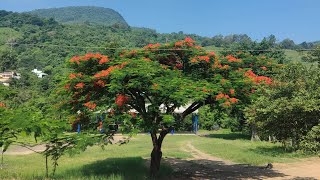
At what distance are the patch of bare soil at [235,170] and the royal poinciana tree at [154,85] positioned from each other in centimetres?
310

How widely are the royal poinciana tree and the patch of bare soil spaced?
3.10m

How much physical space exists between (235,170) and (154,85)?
8.77 metres

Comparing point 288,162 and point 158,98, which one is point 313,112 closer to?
point 158,98

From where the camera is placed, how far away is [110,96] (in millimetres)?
16281

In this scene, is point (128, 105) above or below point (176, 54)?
below

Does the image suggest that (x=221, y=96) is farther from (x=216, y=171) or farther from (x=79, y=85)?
(x=216, y=171)

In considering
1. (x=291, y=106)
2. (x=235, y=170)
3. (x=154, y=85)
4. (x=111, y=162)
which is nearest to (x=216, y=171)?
(x=235, y=170)

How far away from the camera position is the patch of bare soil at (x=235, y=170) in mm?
19047

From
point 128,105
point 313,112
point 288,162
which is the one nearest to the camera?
point 313,112

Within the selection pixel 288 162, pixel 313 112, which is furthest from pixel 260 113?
pixel 288 162

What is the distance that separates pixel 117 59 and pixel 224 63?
16.2 feet

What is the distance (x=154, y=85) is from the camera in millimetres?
14656

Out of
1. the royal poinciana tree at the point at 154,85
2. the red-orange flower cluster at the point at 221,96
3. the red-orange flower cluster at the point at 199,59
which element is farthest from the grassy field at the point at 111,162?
the red-orange flower cluster at the point at 199,59

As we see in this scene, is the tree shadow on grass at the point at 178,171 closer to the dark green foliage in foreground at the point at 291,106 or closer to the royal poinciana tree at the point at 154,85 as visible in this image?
the royal poinciana tree at the point at 154,85
